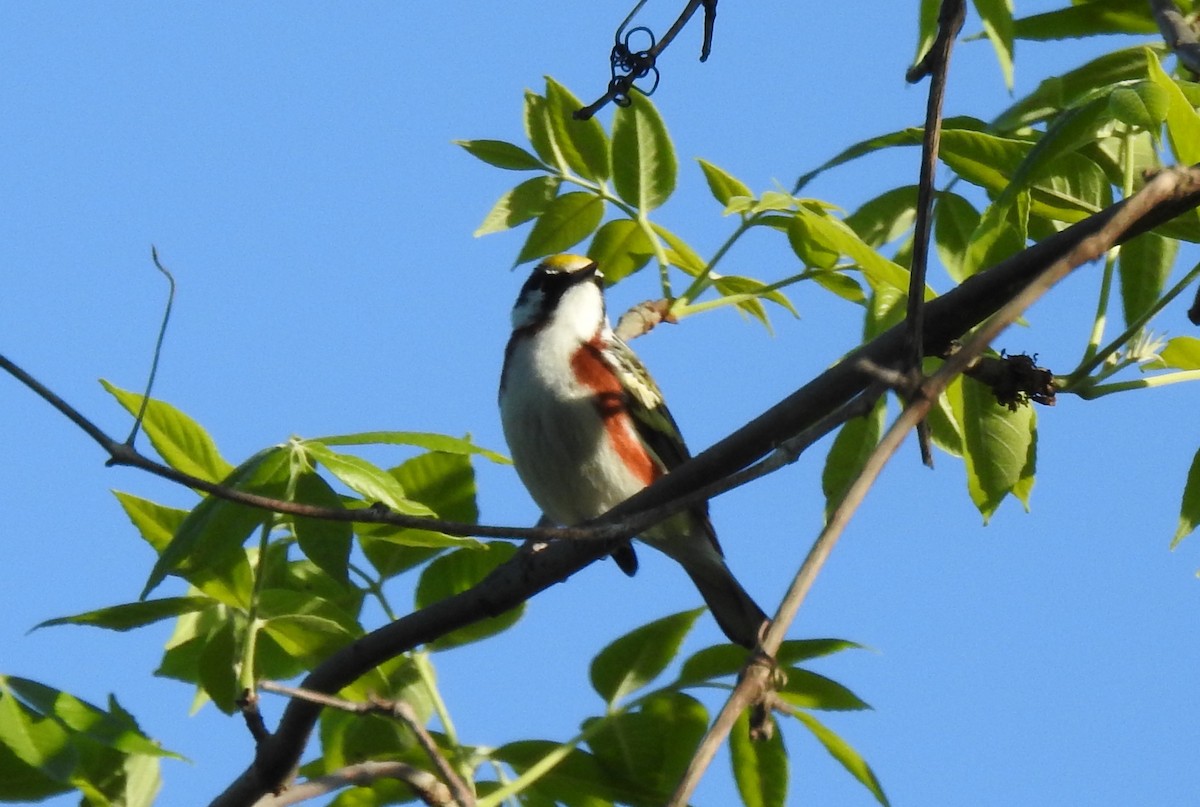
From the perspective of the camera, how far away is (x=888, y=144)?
2881mm

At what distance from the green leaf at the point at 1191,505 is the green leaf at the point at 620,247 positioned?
1579 millimetres

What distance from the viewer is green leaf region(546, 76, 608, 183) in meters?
3.78

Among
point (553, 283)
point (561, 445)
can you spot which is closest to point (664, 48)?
point (561, 445)

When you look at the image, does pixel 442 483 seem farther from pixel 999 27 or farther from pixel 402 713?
pixel 999 27

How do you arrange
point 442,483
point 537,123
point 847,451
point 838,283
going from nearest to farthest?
point 847,451
point 442,483
point 838,283
point 537,123

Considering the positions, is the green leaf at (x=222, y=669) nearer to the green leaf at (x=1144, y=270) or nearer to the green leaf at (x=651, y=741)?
the green leaf at (x=651, y=741)

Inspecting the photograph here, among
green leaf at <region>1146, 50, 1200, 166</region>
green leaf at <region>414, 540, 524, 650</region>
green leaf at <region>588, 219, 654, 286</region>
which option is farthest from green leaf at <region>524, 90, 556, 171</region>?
green leaf at <region>1146, 50, 1200, 166</region>

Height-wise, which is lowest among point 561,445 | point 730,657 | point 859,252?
point 730,657

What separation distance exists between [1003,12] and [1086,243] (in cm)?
95

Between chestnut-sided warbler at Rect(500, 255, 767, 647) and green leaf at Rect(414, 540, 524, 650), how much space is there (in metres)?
1.97

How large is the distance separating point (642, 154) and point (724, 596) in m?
2.29

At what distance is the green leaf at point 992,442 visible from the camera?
3.06 meters

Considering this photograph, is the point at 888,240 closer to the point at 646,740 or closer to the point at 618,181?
the point at 618,181

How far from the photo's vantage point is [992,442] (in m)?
3.10
